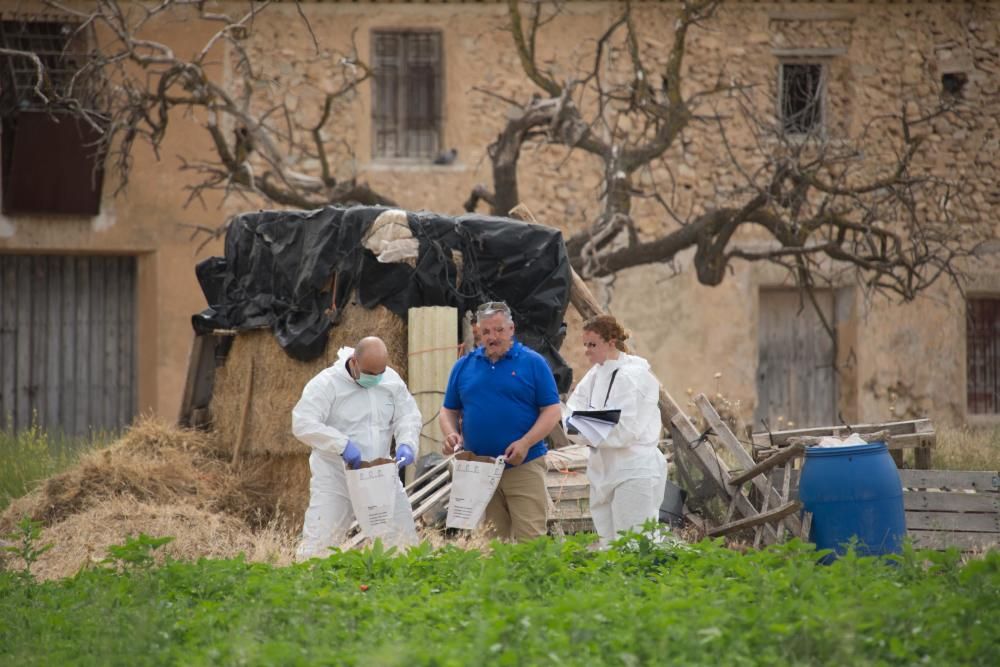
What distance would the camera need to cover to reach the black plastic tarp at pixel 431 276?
10.6m

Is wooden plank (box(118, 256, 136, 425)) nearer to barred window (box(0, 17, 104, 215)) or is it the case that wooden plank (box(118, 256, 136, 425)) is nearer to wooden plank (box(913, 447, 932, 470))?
barred window (box(0, 17, 104, 215))

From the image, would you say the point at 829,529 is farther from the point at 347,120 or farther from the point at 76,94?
the point at 76,94

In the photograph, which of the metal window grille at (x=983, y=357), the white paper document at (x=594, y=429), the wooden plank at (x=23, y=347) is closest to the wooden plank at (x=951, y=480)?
the white paper document at (x=594, y=429)

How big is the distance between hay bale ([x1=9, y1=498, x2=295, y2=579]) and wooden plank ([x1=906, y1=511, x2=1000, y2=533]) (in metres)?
4.20

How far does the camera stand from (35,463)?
40.3 feet

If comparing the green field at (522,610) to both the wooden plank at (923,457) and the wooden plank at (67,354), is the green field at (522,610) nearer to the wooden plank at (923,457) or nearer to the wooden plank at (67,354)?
the wooden plank at (923,457)

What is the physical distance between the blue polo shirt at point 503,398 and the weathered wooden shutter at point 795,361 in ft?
33.2

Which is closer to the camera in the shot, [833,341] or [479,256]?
[479,256]

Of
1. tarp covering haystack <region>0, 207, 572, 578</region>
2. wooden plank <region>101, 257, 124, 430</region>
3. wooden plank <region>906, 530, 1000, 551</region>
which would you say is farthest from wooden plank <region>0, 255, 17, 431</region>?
wooden plank <region>906, 530, 1000, 551</region>

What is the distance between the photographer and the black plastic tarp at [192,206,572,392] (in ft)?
34.7

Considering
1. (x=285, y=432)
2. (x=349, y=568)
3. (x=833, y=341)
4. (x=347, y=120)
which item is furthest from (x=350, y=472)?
(x=833, y=341)

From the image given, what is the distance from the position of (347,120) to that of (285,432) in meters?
7.08

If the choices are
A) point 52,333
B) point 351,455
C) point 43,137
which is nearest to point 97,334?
point 52,333

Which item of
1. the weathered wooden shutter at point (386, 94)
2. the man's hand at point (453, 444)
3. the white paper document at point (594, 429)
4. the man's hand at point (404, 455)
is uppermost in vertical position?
the weathered wooden shutter at point (386, 94)
